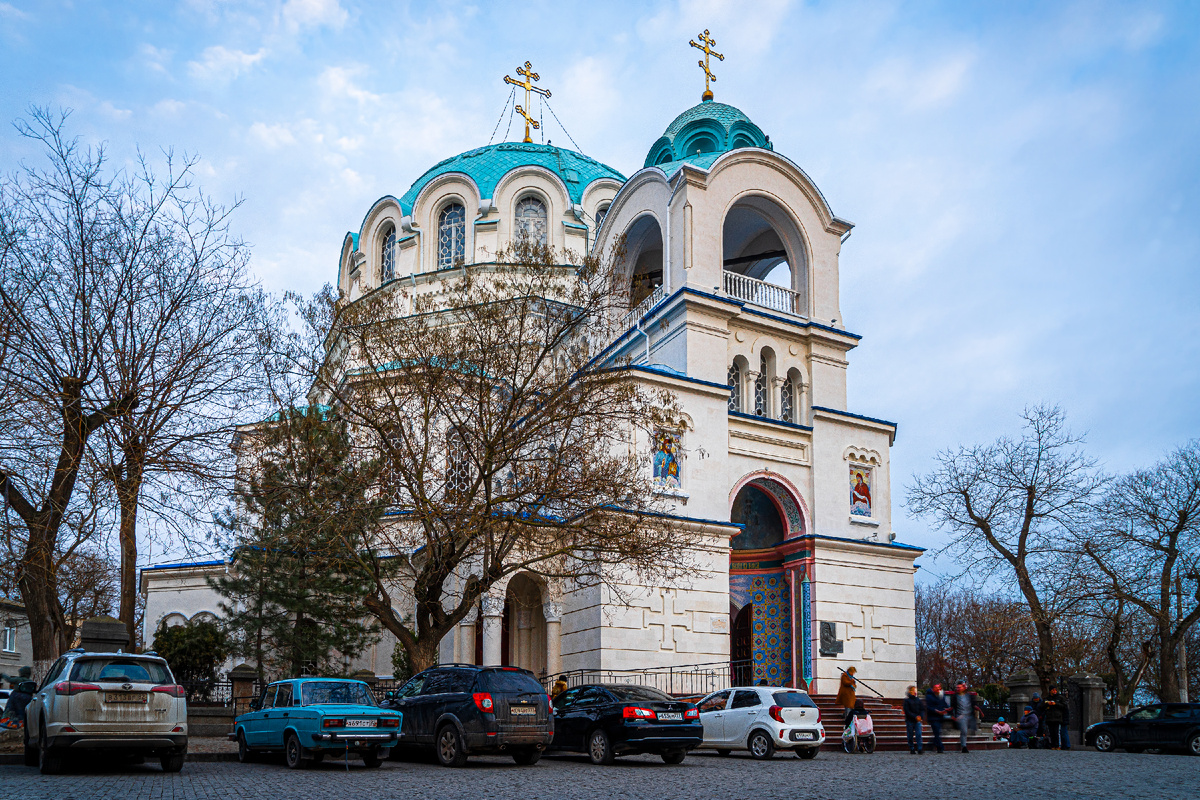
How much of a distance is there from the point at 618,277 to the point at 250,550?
34.5 feet

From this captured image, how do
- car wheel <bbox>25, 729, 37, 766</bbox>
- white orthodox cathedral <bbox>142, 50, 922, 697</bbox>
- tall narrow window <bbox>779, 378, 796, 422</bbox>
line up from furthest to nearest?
1. tall narrow window <bbox>779, 378, 796, 422</bbox>
2. white orthodox cathedral <bbox>142, 50, 922, 697</bbox>
3. car wheel <bbox>25, 729, 37, 766</bbox>

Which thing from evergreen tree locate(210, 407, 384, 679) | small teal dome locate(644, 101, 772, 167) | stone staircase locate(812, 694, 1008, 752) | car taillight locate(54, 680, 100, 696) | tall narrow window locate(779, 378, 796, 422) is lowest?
stone staircase locate(812, 694, 1008, 752)

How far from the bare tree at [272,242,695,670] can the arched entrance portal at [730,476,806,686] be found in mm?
8335

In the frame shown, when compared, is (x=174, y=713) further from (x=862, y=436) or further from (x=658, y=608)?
Answer: (x=862, y=436)

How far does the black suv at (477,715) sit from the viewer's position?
47.1 ft

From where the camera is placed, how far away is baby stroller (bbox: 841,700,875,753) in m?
20.0

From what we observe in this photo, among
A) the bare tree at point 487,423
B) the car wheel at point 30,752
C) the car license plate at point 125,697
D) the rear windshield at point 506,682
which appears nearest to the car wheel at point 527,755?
the rear windshield at point 506,682

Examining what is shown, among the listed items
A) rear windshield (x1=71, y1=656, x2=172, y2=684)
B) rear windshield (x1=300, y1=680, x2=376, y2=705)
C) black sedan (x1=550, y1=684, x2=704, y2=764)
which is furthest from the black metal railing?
rear windshield (x1=71, y1=656, x2=172, y2=684)

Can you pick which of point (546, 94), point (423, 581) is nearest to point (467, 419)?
point (423, 581)

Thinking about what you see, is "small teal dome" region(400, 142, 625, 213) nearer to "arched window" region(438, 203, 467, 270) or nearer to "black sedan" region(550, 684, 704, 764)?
"arched window" region(438, 203, 467, 270)

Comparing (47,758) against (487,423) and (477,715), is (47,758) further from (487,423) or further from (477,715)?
(487,423)

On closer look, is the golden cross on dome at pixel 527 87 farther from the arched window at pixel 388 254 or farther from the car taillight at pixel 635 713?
the car taillight at pixel 635 713

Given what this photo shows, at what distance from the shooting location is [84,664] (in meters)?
12.3

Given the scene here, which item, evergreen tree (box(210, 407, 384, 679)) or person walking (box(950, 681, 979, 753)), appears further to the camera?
person walking (box(950, 681, 979, 753))
